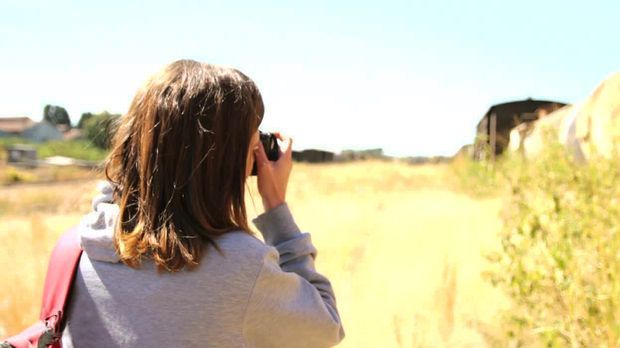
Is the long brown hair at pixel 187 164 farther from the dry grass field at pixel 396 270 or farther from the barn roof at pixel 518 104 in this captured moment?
the barn roof at pixel 518 104

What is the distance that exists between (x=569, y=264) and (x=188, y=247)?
1909 millimetres

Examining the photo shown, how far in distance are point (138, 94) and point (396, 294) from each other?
4.12m

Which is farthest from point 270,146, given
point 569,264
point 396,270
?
point 396,270

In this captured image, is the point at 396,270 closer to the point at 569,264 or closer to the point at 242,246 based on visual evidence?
the point at 569,264

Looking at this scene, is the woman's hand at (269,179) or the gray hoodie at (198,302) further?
the woman's hand at (269,179)

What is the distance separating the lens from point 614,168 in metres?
3.11

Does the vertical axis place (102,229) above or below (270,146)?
below

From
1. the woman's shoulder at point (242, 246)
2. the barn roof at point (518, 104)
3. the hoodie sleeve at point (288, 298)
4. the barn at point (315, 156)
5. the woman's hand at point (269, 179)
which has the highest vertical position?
the woman's hand at point (269, 179)

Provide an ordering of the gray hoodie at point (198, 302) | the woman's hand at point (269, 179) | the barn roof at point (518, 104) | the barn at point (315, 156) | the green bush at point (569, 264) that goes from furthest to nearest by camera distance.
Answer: the barn at point (315, 156) < the barn roof at point (518, 104) < the green bush at point (569, 264) < the woman's hand at point (269, 179) < the gray hoodie at point (198, 302)

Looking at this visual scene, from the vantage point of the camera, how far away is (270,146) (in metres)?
1.48

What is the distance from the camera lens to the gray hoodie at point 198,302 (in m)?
1.18

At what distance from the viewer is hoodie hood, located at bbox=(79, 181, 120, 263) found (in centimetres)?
124

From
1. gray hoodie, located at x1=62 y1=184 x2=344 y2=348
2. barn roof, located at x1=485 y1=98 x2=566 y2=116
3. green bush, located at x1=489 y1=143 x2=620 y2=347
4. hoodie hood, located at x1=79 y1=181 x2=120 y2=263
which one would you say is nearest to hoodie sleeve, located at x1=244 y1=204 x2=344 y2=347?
gray hoodie, located at x1=62 y1=184 x2=344 y2=348

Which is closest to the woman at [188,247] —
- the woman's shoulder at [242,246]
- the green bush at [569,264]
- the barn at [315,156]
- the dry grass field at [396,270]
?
the woman's shoulder at [242,246]
